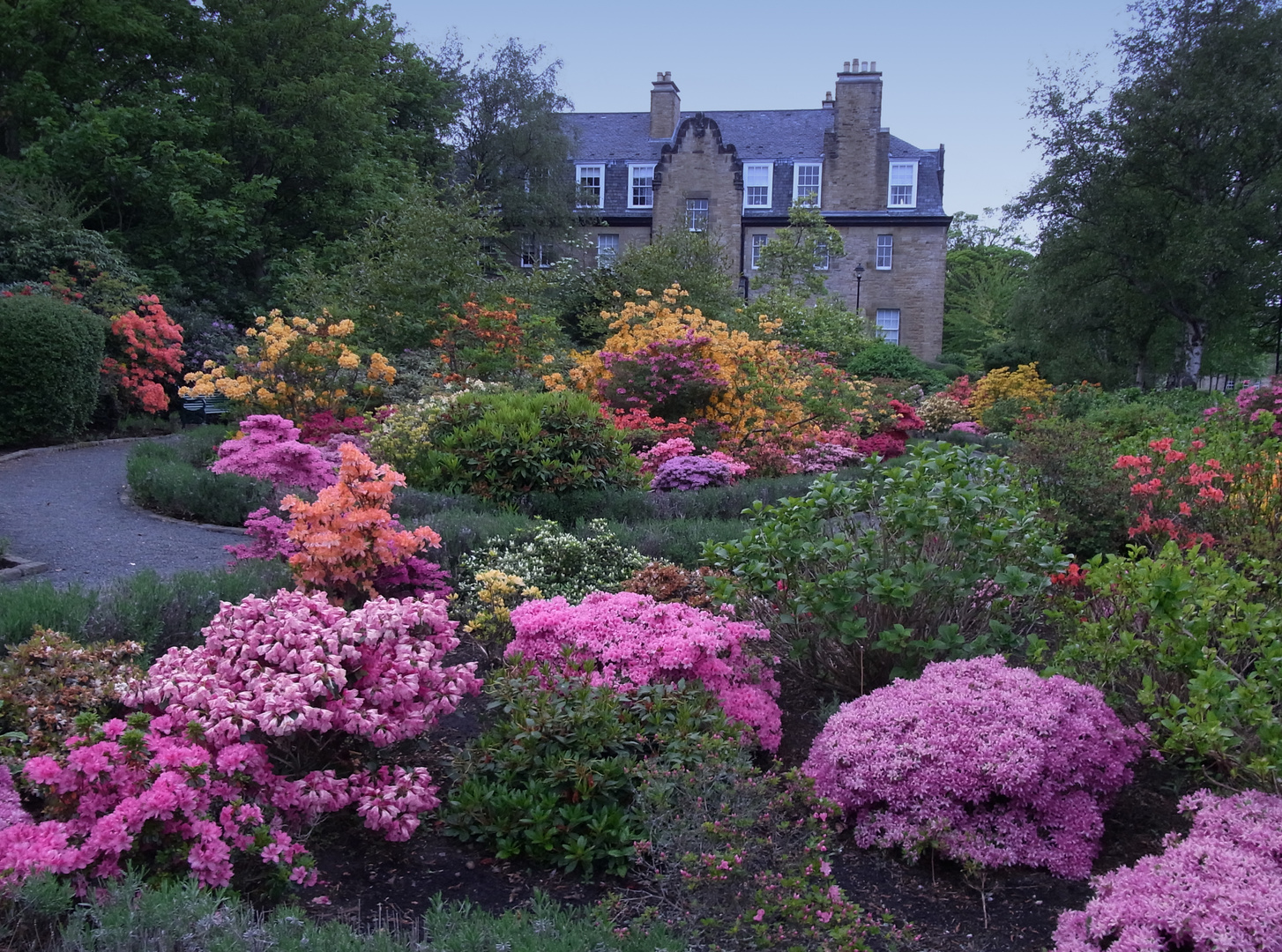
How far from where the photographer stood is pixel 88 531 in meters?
7.47

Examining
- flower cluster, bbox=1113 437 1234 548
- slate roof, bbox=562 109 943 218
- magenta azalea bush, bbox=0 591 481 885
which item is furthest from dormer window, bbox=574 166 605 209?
magenta azalea bush, bbox=0 591 481 885

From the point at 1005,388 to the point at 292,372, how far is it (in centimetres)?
1544

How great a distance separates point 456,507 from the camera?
695 cm

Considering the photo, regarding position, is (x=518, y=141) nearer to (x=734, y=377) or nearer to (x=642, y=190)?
(x=642, y=190)

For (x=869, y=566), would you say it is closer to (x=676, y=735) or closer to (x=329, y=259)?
(x=676, y=735)

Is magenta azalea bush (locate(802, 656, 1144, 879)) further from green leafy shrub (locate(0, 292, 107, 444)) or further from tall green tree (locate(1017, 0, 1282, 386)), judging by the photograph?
tall green tree (locate(1017, 0, 1282, 386))

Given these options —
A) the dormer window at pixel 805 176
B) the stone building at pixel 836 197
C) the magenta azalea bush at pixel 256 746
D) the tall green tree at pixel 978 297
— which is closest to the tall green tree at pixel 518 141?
the stone building at pixel 836 197

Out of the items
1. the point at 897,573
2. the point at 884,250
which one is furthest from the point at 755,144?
the point at 897,573

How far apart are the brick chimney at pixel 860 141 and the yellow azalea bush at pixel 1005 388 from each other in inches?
585

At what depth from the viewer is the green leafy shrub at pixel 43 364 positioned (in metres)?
11.3

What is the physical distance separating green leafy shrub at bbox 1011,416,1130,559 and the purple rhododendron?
2717 millimetres

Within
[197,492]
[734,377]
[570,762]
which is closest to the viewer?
[570,762]

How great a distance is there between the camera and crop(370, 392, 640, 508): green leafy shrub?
7.49m

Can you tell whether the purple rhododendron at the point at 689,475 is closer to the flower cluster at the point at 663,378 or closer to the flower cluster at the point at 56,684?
the flower cluster at the point at 663,378
